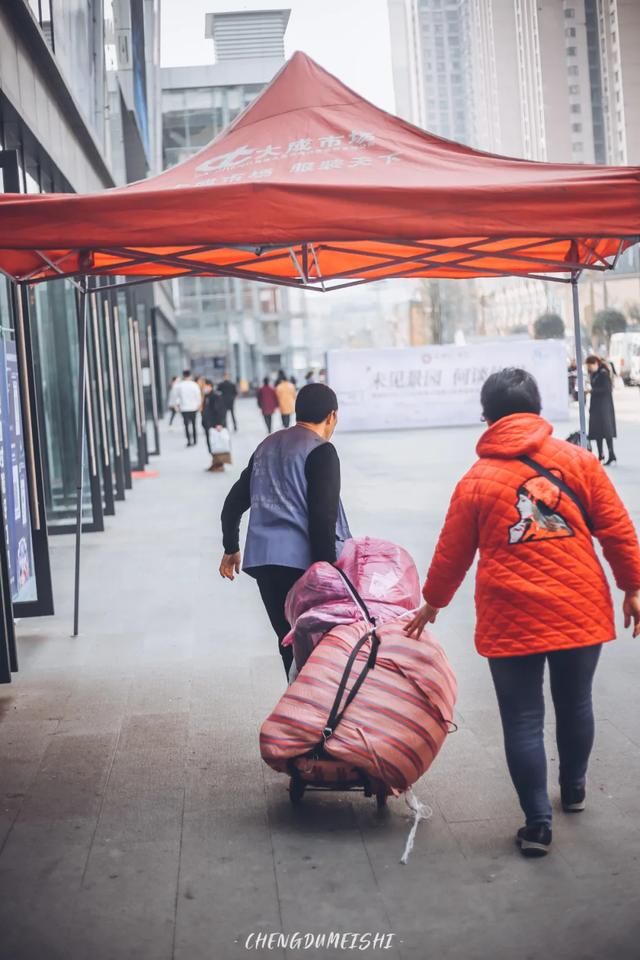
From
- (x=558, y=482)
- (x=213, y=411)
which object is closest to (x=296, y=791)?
(x=558, y=482)

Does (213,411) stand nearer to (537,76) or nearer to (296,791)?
(296,791)

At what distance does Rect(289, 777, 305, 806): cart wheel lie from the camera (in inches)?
183

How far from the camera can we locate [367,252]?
689 cm

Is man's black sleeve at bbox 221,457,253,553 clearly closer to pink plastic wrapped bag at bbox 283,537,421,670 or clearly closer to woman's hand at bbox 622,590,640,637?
pink plastic wrapped bag at bbox 283,537,421,670

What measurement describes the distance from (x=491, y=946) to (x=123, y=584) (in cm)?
723

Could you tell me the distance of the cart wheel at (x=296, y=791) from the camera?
4.65m

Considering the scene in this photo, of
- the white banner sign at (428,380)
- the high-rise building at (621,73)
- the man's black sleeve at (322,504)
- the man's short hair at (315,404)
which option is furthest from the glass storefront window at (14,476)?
the high-rise building at (621,73)

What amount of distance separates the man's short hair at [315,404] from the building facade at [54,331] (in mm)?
2451

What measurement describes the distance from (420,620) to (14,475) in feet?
14.3

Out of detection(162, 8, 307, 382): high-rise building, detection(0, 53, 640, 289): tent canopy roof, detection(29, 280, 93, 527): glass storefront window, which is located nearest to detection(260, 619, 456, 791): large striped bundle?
detection(0, 53, 640, 289): tent canopy roof

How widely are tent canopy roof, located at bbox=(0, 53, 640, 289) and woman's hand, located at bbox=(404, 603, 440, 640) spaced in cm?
162

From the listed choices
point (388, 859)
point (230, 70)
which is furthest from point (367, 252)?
point (230, 70)

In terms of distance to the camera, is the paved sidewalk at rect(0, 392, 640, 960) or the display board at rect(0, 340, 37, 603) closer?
the paved sidewalk at rect(0, 392, 640, 960)

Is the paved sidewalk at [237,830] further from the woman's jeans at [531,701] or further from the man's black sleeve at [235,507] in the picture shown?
the man's black sleeve at [235,507]
